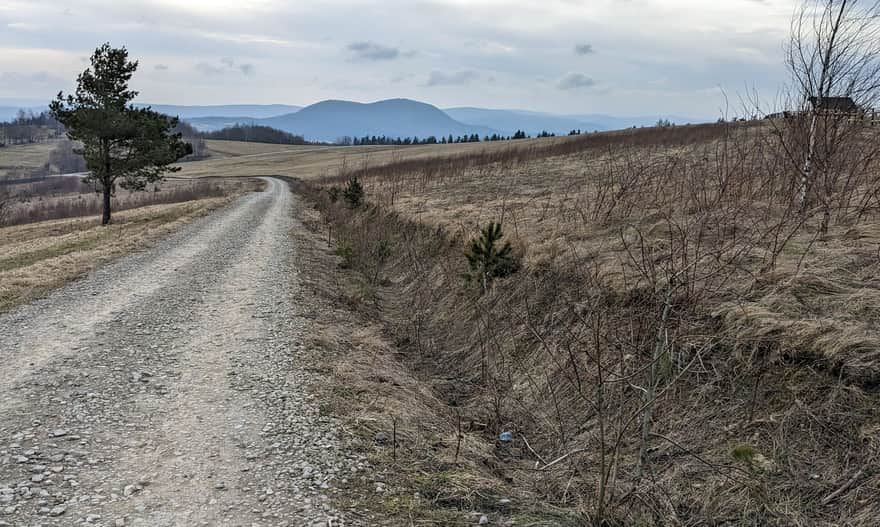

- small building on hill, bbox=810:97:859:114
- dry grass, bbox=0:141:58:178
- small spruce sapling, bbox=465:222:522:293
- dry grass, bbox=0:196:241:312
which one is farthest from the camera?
dry grass, bbox=0:141:58:178

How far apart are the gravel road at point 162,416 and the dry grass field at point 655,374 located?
753mm

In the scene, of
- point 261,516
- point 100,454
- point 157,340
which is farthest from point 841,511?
point 157,340

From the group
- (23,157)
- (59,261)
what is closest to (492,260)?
(59,261)

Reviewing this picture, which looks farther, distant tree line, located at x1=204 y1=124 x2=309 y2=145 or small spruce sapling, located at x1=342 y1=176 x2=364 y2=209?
distant tree line, located at x1=204 y1=124 x2=309 y2=145

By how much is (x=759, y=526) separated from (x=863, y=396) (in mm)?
1374

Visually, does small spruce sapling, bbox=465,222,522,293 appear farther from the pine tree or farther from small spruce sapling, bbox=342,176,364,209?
the pine tree

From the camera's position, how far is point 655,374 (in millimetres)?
3742

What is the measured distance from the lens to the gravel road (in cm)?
383

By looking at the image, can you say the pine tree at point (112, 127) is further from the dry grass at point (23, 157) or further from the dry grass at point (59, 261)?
the dry grass at point (23, 157)

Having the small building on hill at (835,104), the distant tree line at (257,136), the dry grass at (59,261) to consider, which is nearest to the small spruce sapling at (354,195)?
the dry grass at (59,261)

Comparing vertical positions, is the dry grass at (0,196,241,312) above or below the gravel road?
above

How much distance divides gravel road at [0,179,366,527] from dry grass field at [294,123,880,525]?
0.75 m

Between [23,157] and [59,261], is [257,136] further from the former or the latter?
[59,261]

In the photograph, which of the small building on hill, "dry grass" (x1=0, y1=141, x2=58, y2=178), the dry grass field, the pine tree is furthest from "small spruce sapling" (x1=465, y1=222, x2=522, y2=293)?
"dry grass" (x1=0, y1=141, x2=58, y2=178)
